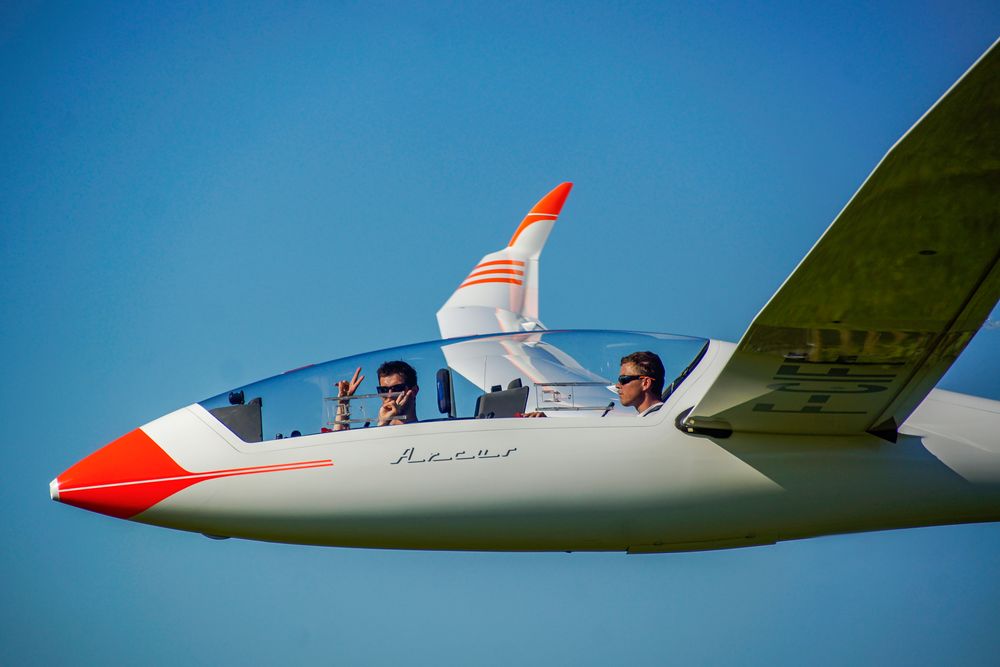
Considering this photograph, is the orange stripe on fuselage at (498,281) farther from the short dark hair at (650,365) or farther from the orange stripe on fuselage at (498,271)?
the short dark hair at (650,365)

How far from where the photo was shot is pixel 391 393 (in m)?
6.89

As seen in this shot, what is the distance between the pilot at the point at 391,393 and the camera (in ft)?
22.4

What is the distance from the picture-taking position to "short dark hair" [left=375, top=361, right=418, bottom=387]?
6.93 m

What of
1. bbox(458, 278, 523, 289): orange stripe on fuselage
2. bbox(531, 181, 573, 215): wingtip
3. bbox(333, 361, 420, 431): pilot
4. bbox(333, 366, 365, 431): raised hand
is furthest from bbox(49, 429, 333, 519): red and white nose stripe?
bbox(531, 181, 573, 215): wingtip

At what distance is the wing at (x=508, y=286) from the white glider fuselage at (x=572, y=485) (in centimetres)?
1081

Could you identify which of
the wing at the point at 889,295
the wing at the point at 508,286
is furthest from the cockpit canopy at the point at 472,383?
the wing at the point at 508,286

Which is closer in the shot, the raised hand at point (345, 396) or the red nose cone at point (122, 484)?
the red nose cone at point (122, 484)

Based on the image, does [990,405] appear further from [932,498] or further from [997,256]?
[997,256]

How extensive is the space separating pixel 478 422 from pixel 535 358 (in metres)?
0.74

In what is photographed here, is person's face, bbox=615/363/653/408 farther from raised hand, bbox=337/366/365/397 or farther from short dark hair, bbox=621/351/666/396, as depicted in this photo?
raised hand, bbox=337/366/365/397

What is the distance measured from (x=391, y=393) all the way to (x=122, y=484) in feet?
6.61

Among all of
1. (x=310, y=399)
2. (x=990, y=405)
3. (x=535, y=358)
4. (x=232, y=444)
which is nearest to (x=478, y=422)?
(x=535, y=358)

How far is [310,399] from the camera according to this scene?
698cm

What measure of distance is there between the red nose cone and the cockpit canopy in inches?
21.1
